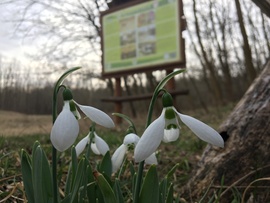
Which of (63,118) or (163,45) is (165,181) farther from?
(163,45)

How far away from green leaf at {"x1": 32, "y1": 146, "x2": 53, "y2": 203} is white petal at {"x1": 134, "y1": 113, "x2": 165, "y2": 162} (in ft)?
0.80

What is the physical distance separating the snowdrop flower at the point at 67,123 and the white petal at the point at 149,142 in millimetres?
105

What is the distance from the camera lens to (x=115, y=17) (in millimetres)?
7176

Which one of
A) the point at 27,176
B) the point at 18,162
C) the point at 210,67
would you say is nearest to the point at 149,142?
the point at 27,176

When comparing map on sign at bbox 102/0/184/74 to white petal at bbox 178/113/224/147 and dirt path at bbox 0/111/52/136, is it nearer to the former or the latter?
dirt path at bbox 0/111/52/136

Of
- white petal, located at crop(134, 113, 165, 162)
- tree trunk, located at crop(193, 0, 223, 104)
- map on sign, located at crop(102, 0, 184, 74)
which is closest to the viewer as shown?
white petal, located at crop(134, 113, 165, 162)

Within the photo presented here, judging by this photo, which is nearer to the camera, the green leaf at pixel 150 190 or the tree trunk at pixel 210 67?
the green leaf at pixel 150 190

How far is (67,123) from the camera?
0.66 meters

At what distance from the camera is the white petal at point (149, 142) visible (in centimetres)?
61

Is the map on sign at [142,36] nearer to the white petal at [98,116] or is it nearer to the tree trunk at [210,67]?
the tree trunk at [210,67]

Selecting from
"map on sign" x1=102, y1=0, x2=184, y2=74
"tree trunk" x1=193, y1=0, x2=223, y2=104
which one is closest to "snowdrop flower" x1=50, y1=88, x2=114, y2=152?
"map on sign" x1=102, y1=0, x2=184, y2=74

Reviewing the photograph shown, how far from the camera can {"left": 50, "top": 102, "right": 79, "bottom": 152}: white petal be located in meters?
0.64

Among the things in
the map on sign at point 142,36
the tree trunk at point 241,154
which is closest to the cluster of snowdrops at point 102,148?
the tree trunk at point 241,154

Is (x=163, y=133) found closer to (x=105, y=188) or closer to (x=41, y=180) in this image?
(x=105, y=188)
